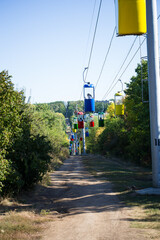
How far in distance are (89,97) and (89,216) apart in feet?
41.6

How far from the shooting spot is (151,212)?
8.55 meters

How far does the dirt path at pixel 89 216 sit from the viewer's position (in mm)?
6672

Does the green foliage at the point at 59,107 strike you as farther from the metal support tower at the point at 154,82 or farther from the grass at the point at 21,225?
the grass at the point at 21,225

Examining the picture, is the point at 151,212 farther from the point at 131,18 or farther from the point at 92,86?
the point at 92,86

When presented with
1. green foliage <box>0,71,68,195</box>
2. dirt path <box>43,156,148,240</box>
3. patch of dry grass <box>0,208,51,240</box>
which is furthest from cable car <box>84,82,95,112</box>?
patch of dry grass <box>0,208,51,240</box>

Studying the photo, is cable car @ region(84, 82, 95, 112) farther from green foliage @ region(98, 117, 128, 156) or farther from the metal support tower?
green foliage @ region(98, 117, 128, 156)

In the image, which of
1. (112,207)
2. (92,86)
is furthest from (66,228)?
(92,86)

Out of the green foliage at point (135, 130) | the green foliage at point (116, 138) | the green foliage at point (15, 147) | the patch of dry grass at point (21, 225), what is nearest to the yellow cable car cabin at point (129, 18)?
the green foliage at point (15, 147)

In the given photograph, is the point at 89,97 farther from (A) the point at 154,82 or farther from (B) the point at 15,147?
(B) the point at 15,147

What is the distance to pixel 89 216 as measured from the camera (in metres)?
8.57

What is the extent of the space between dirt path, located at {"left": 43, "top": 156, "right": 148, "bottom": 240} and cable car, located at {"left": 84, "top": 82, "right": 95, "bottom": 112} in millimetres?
7344

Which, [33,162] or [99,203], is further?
[33,162]

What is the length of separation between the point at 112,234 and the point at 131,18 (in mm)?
8268

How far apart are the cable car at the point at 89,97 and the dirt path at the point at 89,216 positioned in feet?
24.1
